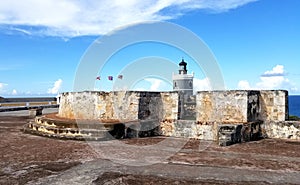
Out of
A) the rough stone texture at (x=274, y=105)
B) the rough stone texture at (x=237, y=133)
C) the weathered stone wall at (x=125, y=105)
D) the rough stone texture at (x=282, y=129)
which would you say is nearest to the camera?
the rough stone texture at (x=237, y=133)

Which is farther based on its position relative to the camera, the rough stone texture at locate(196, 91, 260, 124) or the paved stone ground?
the rough stone texture at locate(196, 91, 260, 124)

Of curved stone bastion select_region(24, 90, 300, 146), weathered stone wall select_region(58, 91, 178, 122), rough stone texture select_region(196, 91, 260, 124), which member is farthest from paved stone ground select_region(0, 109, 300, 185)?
weathered stone wall select_region(58, 91, 178, 122)

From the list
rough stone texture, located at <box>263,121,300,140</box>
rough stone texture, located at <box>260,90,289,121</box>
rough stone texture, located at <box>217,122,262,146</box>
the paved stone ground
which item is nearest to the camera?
the paved stone ground

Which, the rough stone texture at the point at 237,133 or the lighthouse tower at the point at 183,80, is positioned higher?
the lighthouse tower at the point at 183,80

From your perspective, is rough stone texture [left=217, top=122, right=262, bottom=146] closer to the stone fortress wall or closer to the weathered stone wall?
the stone fortress wall

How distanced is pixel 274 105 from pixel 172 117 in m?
3.63

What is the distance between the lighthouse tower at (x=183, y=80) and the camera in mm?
34500

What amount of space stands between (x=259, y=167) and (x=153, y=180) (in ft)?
7.74

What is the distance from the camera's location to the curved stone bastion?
8602mm

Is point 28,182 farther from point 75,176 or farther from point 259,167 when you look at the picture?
point 259,167

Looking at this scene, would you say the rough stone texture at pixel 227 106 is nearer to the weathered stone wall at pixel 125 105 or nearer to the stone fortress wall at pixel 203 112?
the stone fortress wall at pixel 203 112

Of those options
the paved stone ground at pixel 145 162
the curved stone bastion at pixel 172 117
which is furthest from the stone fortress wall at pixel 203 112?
the paved stone ground at pixel 145 162

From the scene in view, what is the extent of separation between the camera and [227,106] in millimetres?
9203

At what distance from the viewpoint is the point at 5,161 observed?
5730mm
